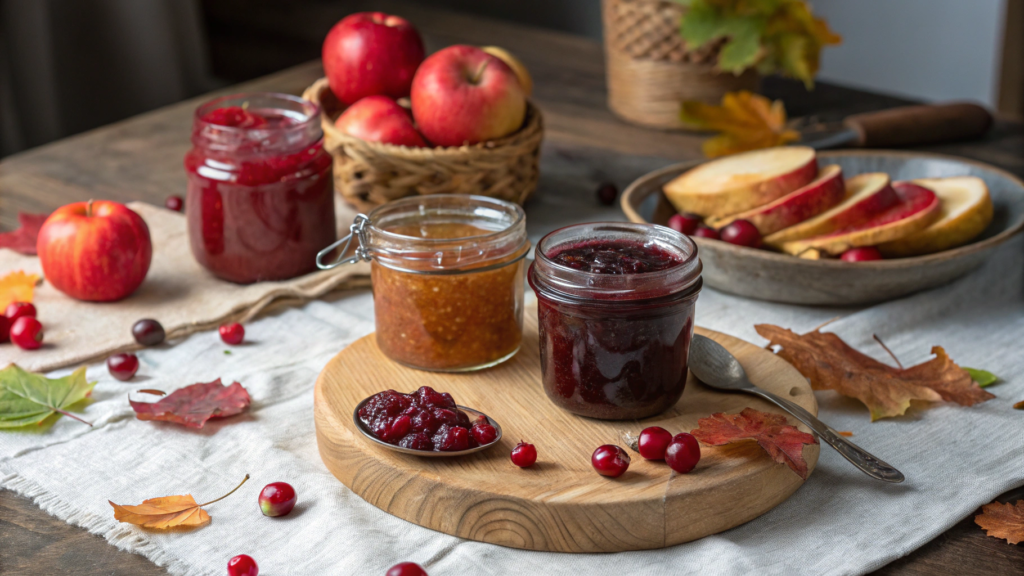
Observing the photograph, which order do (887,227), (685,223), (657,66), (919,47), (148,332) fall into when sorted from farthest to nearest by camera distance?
(919,47)
(657,66)
(685,223)
(887,227)
(148,332)

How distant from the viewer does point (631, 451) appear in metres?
1.27

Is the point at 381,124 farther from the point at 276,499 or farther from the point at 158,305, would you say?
the point at 276,499

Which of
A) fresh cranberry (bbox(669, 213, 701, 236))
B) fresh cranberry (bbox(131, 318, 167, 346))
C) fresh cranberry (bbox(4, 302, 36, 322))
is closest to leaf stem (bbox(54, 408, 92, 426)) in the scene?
fresh cranberry (bbox(131, 318, 167, 346))

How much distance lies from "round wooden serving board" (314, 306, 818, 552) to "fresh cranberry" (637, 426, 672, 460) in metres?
0.01

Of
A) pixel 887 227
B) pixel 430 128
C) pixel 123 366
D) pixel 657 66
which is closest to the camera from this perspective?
Answer: pixel 123 366

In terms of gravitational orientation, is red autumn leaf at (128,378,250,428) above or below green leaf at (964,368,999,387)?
below

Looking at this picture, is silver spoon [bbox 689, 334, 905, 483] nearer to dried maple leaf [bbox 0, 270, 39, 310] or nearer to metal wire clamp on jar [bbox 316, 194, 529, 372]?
metal wire clamp on jar [bbox 316, 194, 529, 372]

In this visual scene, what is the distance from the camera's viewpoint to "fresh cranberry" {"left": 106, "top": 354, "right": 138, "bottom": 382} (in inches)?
63.2

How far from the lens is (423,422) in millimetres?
1261

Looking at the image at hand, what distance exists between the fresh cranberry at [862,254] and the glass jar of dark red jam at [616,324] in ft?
1.93

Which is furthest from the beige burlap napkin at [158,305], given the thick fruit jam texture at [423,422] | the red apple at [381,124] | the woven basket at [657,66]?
the woven basket at [657,66]

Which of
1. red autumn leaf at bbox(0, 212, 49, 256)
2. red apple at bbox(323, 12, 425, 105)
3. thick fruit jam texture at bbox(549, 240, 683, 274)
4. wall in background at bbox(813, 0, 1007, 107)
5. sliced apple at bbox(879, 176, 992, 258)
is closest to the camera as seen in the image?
thick fruit jam texture at bbox(549, 240, 683, 274)

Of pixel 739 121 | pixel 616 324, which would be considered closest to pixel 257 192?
pixel 616 324

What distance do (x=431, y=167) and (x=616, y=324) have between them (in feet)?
2.91
